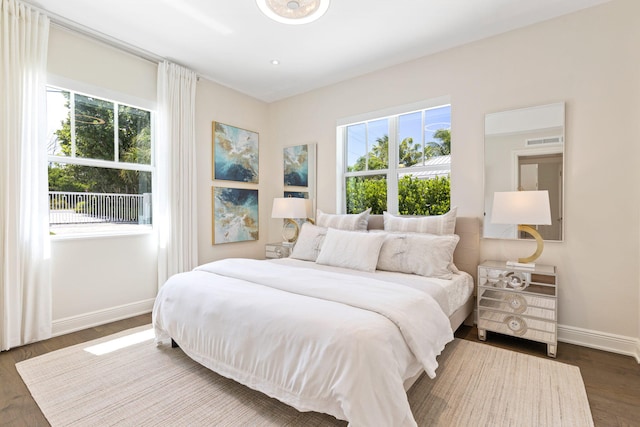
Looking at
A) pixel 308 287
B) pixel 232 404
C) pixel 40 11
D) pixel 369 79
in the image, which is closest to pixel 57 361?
pixel 232 404

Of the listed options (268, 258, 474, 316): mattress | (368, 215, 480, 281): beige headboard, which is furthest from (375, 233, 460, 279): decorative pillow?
(368, 215, 480, 281): beige headboard

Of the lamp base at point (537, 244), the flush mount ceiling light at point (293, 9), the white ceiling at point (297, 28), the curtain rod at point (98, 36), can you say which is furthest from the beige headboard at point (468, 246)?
the curtain rod at point (98, 36)

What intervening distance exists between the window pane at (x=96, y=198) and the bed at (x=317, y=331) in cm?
137

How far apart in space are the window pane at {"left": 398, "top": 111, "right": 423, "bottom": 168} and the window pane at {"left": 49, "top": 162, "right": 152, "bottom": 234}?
299 cm

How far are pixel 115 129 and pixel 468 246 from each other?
3.85 meters

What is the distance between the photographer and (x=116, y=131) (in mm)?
3271

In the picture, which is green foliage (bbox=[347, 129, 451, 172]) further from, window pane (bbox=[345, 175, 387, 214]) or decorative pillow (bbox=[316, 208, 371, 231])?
decorative pillow (bbox=[316, 208, 371, 231])

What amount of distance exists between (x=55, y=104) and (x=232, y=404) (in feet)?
10.2

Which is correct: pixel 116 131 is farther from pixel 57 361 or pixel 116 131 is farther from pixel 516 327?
pixel 516 327

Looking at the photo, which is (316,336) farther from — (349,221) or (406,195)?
(406,195)

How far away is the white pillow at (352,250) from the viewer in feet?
9.30

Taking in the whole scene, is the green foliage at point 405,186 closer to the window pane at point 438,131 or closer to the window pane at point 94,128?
the window pane at point 438,131

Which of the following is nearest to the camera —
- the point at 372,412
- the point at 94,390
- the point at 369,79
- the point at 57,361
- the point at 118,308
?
the point at 372,412

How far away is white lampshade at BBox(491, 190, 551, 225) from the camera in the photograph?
2.44m
